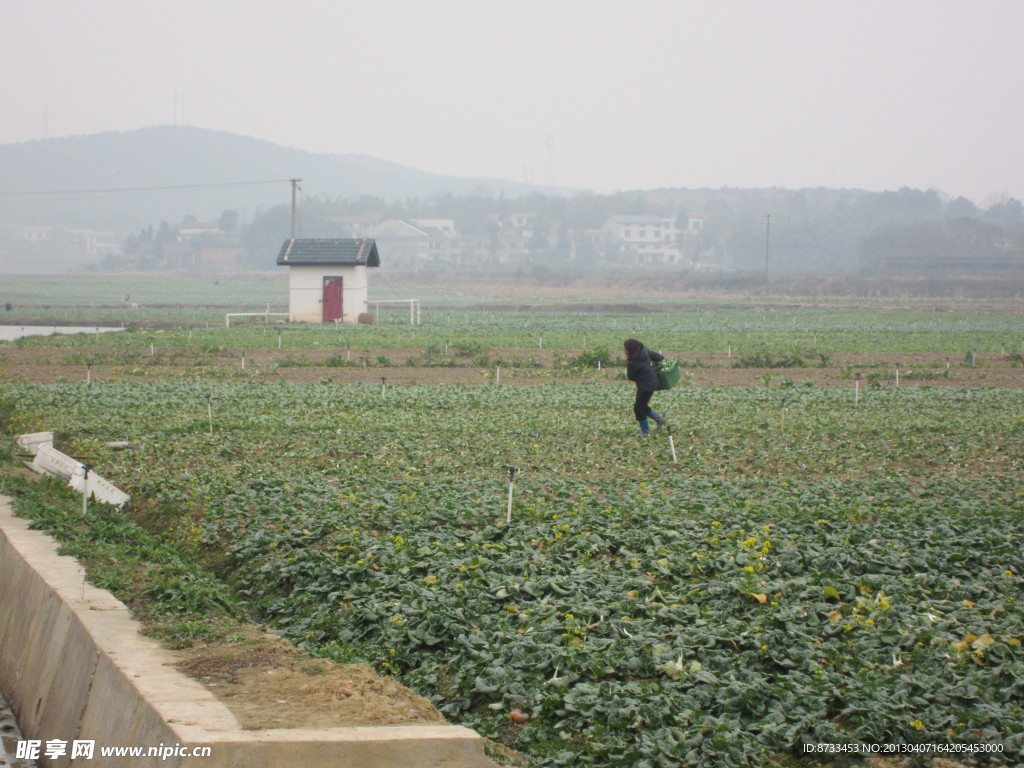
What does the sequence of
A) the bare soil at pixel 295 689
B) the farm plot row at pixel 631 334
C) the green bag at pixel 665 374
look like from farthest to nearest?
the farm plot row at pixel 631 334
the green bag at pixel 665 374
the bare soil at pixel 295 689

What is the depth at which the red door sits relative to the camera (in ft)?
177

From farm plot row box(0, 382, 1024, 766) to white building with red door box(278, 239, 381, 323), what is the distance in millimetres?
34308

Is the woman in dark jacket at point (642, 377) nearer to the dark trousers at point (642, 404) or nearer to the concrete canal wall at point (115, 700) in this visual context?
the dark trousers at point (642, 404)

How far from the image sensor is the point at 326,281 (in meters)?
53.9

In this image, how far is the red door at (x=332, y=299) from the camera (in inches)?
2121

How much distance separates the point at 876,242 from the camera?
155875mm

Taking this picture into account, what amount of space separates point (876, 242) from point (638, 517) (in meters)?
154

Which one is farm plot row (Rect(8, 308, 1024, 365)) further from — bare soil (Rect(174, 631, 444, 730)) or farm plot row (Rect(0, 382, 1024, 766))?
bare soil (Rect(174, 631, 444, 730))

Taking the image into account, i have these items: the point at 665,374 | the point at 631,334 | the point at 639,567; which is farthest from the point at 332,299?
the point at 639,567

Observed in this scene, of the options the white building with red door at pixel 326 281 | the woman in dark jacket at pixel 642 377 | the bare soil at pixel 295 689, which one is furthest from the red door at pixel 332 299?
the bare soil at pixel 295 689

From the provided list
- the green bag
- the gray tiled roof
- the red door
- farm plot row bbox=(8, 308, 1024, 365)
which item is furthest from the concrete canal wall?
the gray tiled roof

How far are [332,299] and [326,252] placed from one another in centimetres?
248

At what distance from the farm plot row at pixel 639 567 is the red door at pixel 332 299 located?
3422cm

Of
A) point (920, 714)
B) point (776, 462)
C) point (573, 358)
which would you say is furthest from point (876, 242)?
point (920, 714)
